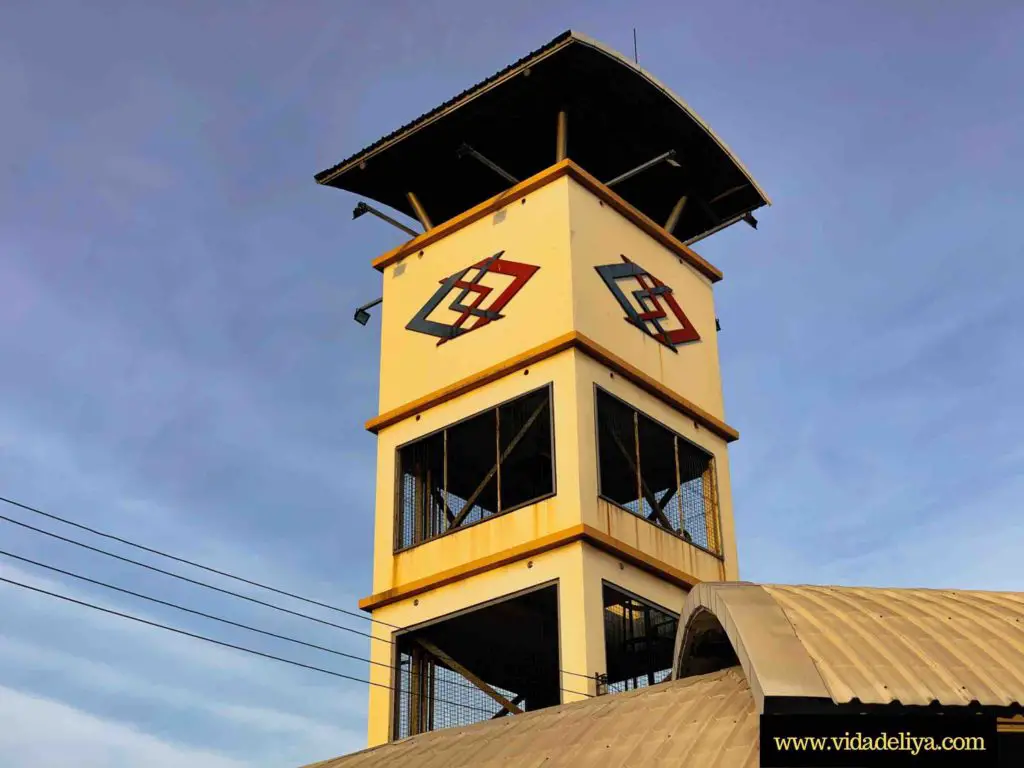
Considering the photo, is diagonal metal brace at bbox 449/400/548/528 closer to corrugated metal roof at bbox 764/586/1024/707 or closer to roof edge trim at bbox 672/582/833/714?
roof edge trim at bbox 672/582/833/714

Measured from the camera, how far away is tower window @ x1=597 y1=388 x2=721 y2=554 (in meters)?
31.1

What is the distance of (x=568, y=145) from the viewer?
3588 cm

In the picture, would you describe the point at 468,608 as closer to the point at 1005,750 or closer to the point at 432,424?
the point at 432,424

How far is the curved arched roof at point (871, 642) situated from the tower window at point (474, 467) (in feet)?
35.4

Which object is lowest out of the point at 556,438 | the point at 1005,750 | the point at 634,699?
the point at 1005,750

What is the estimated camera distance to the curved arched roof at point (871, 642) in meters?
16.3

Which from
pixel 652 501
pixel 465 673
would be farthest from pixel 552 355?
pixel 465 673

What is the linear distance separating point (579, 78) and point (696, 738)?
19975 mm

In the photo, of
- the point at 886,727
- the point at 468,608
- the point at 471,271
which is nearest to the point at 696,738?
the point at 886,727

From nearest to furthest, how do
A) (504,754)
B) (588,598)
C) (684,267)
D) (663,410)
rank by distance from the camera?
(504,754) < (588,598) < (663,410) < (684,267)

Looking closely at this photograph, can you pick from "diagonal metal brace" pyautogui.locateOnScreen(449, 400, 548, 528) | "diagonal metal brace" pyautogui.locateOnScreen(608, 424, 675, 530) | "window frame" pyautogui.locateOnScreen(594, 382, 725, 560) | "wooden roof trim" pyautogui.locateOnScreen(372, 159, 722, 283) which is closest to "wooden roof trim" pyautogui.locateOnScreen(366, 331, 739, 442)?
"window frame" pyautogui.locateOnScreen(594, 382, 725, 560)

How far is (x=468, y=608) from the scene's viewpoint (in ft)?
97.4

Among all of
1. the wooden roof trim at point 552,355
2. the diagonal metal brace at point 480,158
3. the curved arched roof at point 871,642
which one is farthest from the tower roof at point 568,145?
the curved arched roof at point 871,642

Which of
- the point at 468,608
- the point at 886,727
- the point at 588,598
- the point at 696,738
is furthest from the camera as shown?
the point at 468,608
